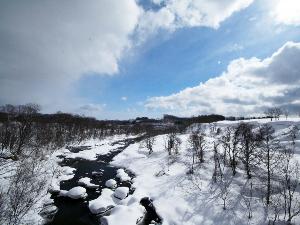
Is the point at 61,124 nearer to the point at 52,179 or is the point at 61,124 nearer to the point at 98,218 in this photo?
the point at 52,179

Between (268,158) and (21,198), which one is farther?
(268,158)

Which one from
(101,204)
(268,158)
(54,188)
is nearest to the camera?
(101,204)

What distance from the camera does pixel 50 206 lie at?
2117cm

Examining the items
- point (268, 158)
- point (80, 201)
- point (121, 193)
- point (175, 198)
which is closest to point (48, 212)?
point (80, 201)

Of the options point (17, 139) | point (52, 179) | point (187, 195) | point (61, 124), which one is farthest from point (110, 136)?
point (187, 195)

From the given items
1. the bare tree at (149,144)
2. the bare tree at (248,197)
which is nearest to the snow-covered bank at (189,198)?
the bare tree at (248,197)

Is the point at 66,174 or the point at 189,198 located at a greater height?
the point at 189,198

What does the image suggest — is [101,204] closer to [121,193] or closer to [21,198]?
[121,193]

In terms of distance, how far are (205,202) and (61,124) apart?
70.8m

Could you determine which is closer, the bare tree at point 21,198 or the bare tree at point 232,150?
the bare tree at point 21,198

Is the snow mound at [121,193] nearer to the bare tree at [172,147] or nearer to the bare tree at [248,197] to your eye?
the bare tree at [248,197]

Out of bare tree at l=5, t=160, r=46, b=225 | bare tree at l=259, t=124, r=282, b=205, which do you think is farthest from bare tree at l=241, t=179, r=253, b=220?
bare tree at l=5, t=160, r=46, b=225

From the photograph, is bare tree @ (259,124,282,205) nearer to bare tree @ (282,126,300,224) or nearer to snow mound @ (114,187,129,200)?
bare tree @ (282,126,300,224)

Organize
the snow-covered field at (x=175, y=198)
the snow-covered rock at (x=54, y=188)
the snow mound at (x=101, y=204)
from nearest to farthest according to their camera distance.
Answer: the snow-covered field at (x=175, y=198), the snow mound at (x=101, y=204), the snow-covered rock at (x=54, y=188)
